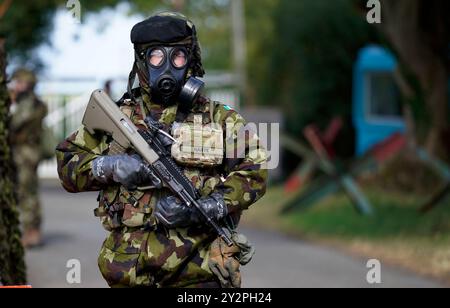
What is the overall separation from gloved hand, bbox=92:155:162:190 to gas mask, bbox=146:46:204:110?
1.06 feet

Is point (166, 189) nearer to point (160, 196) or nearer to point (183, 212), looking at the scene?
point (160, 196)

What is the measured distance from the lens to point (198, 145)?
4.25m

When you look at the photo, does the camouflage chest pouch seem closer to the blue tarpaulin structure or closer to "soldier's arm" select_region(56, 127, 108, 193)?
"soldier's arm" select_region(56, 127, 108, 193)

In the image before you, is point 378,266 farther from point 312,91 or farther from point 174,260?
point 312,91

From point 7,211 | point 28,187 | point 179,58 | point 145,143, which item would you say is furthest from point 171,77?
point 28,187

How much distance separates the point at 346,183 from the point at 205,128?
9.64 meters

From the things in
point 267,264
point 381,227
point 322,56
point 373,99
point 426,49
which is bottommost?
point 267,264

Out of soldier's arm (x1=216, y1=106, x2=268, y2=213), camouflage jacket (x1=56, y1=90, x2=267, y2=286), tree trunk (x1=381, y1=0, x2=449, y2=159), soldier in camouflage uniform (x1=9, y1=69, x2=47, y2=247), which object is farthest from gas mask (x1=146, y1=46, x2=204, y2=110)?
tree trunk (x1=381, y1=0, x2=449, y2=159)

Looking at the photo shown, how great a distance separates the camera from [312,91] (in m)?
20.5

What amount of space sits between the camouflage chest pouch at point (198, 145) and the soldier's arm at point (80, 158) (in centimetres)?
39

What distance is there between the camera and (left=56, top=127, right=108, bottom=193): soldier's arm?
437 cm

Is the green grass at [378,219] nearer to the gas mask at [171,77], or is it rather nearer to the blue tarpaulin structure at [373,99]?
the blue tarpaulin structure at [373,99]

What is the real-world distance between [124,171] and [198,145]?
347mm
